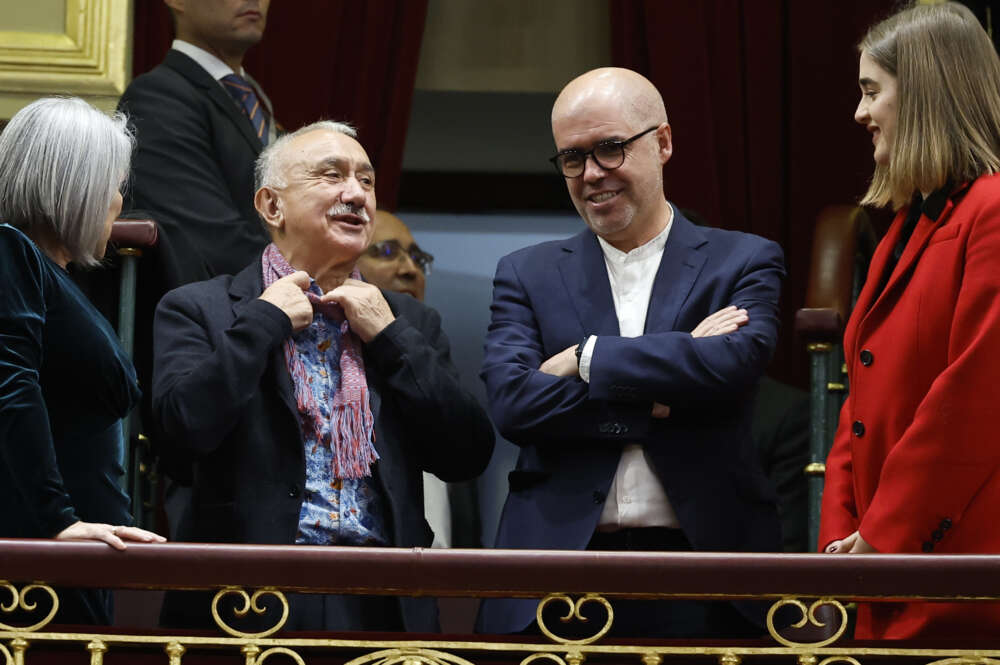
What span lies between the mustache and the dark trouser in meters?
0.81

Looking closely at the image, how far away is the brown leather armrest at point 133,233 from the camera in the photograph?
11.3ft

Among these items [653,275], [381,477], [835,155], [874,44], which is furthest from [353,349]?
[835,155]

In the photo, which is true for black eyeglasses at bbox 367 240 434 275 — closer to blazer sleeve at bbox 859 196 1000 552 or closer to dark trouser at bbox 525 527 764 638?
dark trouser at bbox 525 527 764 638

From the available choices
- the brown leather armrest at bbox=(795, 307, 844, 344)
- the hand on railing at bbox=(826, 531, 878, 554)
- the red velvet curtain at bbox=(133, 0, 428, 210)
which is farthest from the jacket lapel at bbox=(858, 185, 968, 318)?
the red velvet curtain at bbox=(133, 0, 428, 210)

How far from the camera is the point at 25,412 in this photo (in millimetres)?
2582

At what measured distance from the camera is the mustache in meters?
3.29

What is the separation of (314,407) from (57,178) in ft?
1.99

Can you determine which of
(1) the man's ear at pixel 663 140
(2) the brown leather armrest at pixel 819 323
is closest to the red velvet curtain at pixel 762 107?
(2) the brown leather armrest at pixel 819 323

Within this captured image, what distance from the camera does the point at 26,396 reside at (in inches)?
102

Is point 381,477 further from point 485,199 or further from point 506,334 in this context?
point 485,199

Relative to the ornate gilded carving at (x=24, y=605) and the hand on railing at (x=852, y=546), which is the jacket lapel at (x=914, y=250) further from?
the ornate gilded carving at (x=24, y=605)

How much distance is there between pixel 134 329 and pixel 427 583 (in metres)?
1.29

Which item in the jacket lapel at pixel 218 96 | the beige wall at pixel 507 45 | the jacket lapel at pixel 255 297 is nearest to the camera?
the jacket lapel at pixel 255 297

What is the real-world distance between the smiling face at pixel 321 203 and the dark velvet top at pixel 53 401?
524 mm
